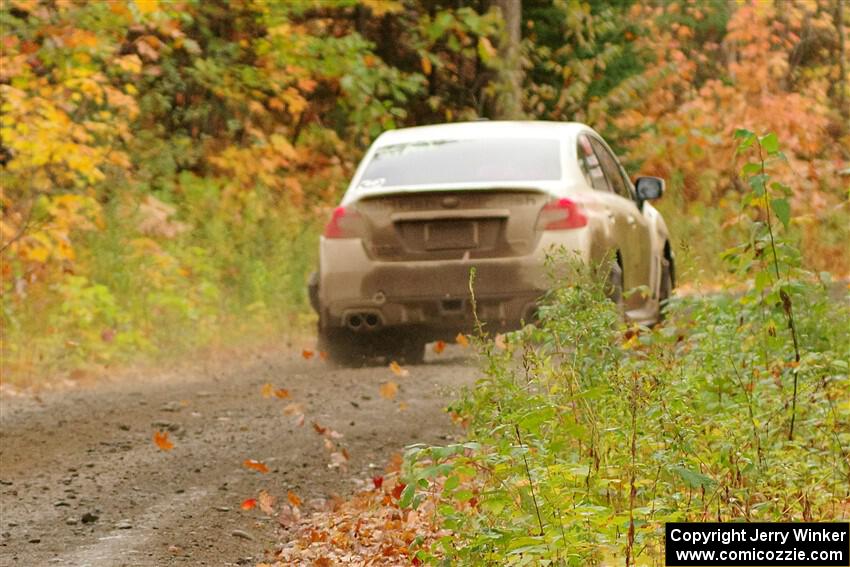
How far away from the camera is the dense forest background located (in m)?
13.9

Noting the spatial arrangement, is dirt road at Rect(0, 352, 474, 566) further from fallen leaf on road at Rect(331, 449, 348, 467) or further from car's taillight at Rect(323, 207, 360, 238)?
car's taillight at Rect(323, 207, 360, 238)

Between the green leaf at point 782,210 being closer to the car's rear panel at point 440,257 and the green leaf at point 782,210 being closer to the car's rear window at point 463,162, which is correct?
the car's rear panel at point 440,257

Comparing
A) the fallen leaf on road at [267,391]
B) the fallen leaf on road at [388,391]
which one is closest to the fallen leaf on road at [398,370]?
the fallen leaf on road at [388,391]

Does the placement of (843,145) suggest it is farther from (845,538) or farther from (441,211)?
(845,538)

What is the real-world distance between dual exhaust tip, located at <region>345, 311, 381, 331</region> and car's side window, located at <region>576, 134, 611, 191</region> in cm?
179

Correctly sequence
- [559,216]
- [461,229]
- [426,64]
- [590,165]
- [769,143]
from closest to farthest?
[769,143]
[559,216]
[461,229]
[590,165]
[426,64]

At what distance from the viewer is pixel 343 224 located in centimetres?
1169

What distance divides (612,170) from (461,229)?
6.69ft

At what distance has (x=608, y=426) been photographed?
6.29m

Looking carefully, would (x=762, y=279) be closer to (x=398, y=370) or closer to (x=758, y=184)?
(x=758, y=184)

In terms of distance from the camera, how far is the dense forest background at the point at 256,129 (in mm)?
13852

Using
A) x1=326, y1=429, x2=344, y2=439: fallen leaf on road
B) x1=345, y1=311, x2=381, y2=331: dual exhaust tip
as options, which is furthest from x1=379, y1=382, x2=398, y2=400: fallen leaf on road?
x1=326, y1=429, x2=344, y2=439: fallen leaf on road

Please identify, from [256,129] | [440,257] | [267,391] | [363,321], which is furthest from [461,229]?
[256,129]

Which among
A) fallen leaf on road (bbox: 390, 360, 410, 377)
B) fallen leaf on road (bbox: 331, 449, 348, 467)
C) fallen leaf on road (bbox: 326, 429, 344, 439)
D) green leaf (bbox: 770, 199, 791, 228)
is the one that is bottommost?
fallen leaf on road (bbox: 390, 360, 410, 377)
